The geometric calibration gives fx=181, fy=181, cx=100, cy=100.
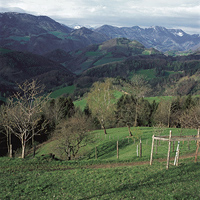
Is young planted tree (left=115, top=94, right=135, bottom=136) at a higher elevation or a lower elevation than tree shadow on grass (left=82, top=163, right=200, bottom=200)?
lower

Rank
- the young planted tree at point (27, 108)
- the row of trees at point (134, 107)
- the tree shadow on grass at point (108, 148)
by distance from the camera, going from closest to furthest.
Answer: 1. the young planted tree at point (27, 108)
2. the tree shadow on grass at point (108, 148)
3. the row of trees at point (134, 107)

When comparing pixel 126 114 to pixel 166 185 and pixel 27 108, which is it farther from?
pixel 166 185

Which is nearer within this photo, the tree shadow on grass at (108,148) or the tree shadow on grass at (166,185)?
the tree shadow on grass at (166,185)

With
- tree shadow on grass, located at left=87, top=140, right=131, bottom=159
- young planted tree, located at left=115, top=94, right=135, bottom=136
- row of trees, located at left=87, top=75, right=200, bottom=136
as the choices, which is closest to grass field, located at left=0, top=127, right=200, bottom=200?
tree shadow on grass, located at left=87, top=140, right=131, bottom=159

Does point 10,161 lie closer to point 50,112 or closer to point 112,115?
point 112,115

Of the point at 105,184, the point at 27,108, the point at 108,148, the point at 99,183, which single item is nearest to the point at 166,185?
the point at 105,184

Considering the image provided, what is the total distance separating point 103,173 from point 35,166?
29.7ft

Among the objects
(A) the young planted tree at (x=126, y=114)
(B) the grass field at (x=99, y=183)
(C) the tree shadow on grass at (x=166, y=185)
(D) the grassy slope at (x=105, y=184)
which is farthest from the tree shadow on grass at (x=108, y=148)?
(C) the tree shadow on grass at (x=166, y=185)

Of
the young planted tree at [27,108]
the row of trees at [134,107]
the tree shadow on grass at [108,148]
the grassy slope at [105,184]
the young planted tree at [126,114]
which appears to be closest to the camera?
the grassy slope at [105,184]

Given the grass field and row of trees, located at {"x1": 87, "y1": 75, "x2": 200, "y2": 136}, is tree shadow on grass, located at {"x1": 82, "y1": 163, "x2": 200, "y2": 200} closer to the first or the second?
the grass field

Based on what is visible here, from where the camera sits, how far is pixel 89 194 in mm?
13859

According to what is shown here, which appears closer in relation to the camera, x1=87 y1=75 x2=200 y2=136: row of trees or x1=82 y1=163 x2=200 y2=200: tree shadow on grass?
x1=82 y1=163 x2=200 y2=200: tree shadow on grass

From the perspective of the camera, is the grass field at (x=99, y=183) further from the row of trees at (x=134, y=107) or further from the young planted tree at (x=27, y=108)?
the row of trees at (x=134, y=107)

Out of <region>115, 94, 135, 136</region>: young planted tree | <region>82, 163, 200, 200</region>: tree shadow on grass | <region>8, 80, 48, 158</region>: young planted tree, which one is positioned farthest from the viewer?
<region>115, 94, 135, 136</region>: young planted tree
